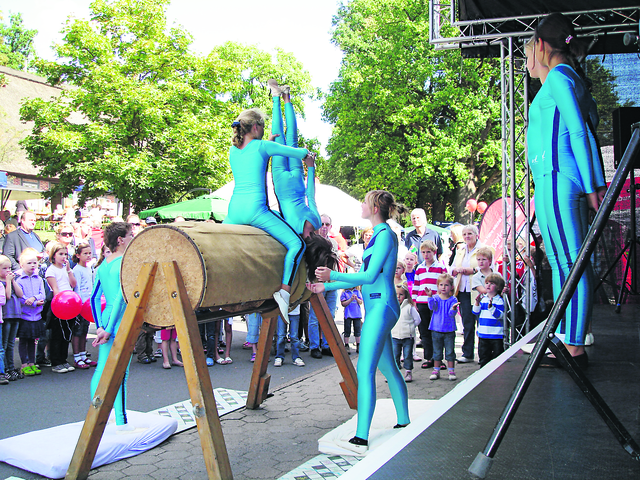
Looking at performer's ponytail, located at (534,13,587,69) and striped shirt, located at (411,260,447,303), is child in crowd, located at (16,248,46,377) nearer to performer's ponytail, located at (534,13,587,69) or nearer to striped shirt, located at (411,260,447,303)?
striped shirt, located at (411,260,447,303)

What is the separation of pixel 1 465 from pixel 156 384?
2508 mm

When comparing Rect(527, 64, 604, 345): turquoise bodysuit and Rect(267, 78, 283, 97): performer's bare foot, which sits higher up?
Rect(267, 78, 283, 97): performer's bare foot

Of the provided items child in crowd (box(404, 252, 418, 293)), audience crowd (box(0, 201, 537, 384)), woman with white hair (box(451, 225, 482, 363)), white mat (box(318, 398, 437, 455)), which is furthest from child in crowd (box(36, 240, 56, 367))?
woman with white hair (box(451, 225, 482, 363))

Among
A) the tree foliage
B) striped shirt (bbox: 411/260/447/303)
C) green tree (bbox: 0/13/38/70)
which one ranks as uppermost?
green tree (bbox: 0/13/38/70)

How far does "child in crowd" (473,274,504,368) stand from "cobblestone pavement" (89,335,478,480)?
2.09 ft

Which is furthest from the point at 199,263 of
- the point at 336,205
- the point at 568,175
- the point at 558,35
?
the point at 336,205

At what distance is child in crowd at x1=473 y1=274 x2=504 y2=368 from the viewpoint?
21.1ft

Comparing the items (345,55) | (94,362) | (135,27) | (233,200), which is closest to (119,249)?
(233,200)

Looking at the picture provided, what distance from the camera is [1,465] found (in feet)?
13.0

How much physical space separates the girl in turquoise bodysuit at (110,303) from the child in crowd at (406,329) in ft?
10.5

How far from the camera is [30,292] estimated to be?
6922 mm

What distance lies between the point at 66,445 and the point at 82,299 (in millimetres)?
3723

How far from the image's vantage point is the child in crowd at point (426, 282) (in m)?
7.14

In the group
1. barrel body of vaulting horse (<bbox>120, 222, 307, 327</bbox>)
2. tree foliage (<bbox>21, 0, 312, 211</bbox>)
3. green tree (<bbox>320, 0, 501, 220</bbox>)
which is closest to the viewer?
barrel body of vaulting horse (<bbox>120, 222, 307, 327</bbox>)
